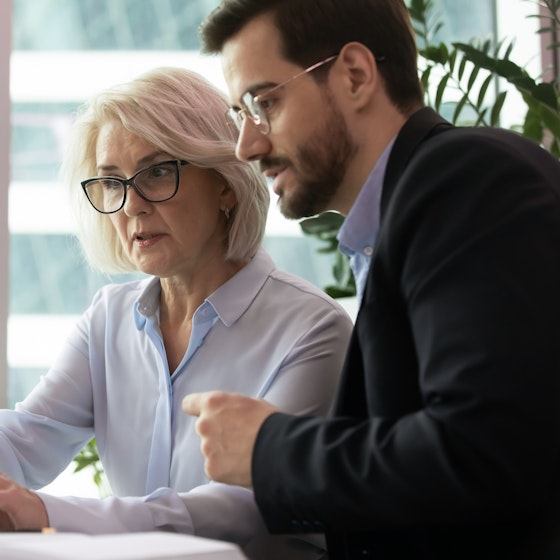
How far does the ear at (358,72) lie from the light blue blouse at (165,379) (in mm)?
582

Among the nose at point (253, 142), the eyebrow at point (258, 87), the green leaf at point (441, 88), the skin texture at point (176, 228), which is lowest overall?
the skin texture at point (176, 228)

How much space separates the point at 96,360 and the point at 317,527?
103 centimetres

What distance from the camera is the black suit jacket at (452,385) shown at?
105 cm

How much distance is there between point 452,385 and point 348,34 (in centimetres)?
60

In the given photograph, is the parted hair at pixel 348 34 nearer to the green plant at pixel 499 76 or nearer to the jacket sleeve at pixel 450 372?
the jacket sleeve at pixel 450 372

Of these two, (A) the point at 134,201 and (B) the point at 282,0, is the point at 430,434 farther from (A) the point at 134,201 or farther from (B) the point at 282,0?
(A) the point at 134,201

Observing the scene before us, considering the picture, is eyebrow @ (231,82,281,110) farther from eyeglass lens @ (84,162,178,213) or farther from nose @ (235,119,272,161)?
eyeglass lens @ (84,162,178,213)

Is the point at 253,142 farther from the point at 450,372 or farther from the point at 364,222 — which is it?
the point at 450,372

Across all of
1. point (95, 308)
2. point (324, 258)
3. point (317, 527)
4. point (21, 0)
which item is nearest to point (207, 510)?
point (317, 527)

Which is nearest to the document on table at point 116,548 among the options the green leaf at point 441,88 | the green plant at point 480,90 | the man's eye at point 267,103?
the man's eye at point 267,103

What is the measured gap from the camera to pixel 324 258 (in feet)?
12.1

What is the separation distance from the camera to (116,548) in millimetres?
917

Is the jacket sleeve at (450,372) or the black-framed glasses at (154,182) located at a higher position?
the black-framed glasses at (154,182)

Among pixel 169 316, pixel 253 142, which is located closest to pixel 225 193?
pixel 169 316
